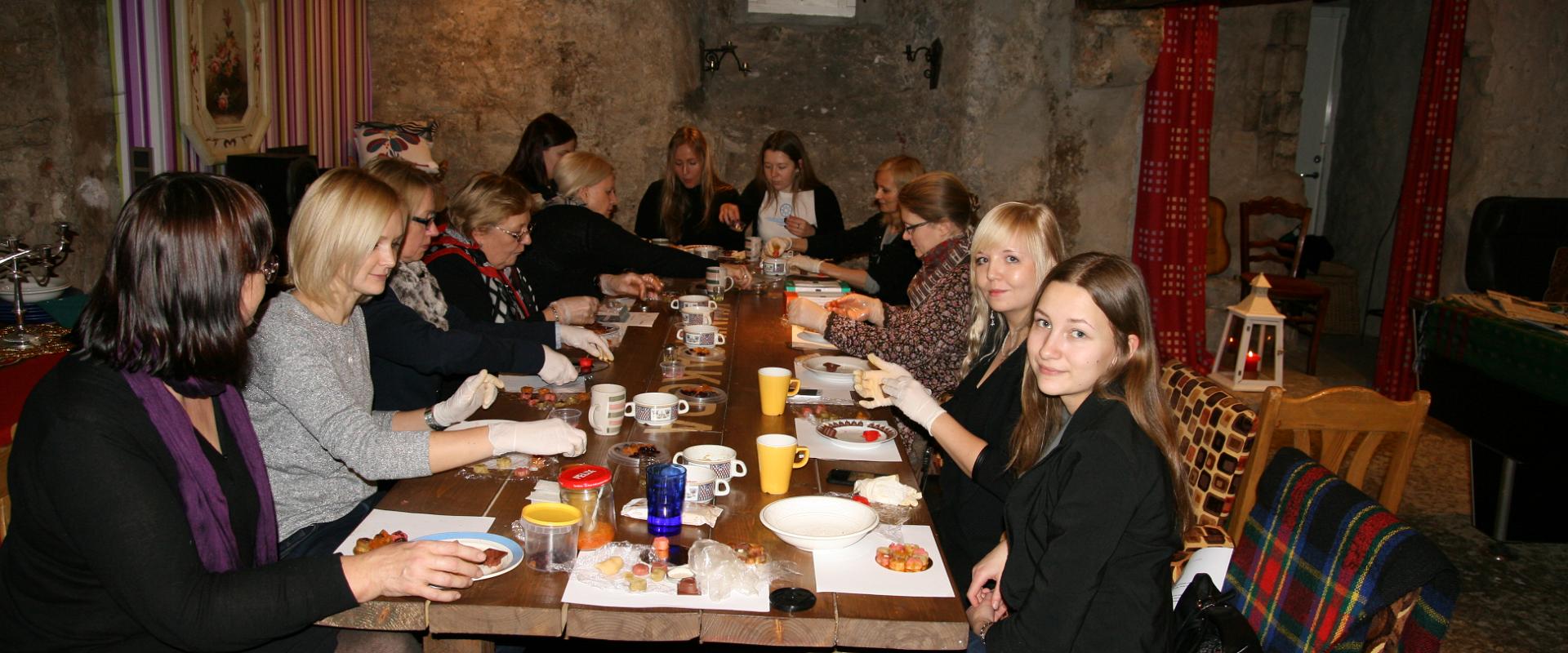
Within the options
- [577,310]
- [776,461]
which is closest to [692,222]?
[577,310]

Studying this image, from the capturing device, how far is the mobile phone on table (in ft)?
6.98

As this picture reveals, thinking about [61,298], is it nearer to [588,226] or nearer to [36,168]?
[36,168]

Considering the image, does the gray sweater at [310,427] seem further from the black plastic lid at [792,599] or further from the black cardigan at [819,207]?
the black cardigan at [819,207]

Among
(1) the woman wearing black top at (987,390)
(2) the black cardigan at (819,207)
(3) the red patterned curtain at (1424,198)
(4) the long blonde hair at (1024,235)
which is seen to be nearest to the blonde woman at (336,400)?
(1) the woman wearing black top at (987,390)

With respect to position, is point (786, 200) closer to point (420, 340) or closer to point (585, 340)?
point (585, 340)

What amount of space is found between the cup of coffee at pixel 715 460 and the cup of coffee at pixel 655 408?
0.28 metres

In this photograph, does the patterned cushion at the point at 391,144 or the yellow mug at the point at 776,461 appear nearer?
the yellow mug at the point at 776,461

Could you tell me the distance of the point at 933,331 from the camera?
3.17 m

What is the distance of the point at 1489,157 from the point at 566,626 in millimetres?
6933

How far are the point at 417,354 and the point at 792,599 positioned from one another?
1.51 metres

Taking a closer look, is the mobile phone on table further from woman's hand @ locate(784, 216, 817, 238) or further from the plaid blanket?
woman's hand @ locate(784, 216, 817, 238)

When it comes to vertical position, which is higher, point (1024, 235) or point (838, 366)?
point (1024, 235)

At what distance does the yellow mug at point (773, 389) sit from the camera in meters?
2.57

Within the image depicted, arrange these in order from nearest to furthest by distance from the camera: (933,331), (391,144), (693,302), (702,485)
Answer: (702,485) → (933,331) → (693,302) → (391,144)
